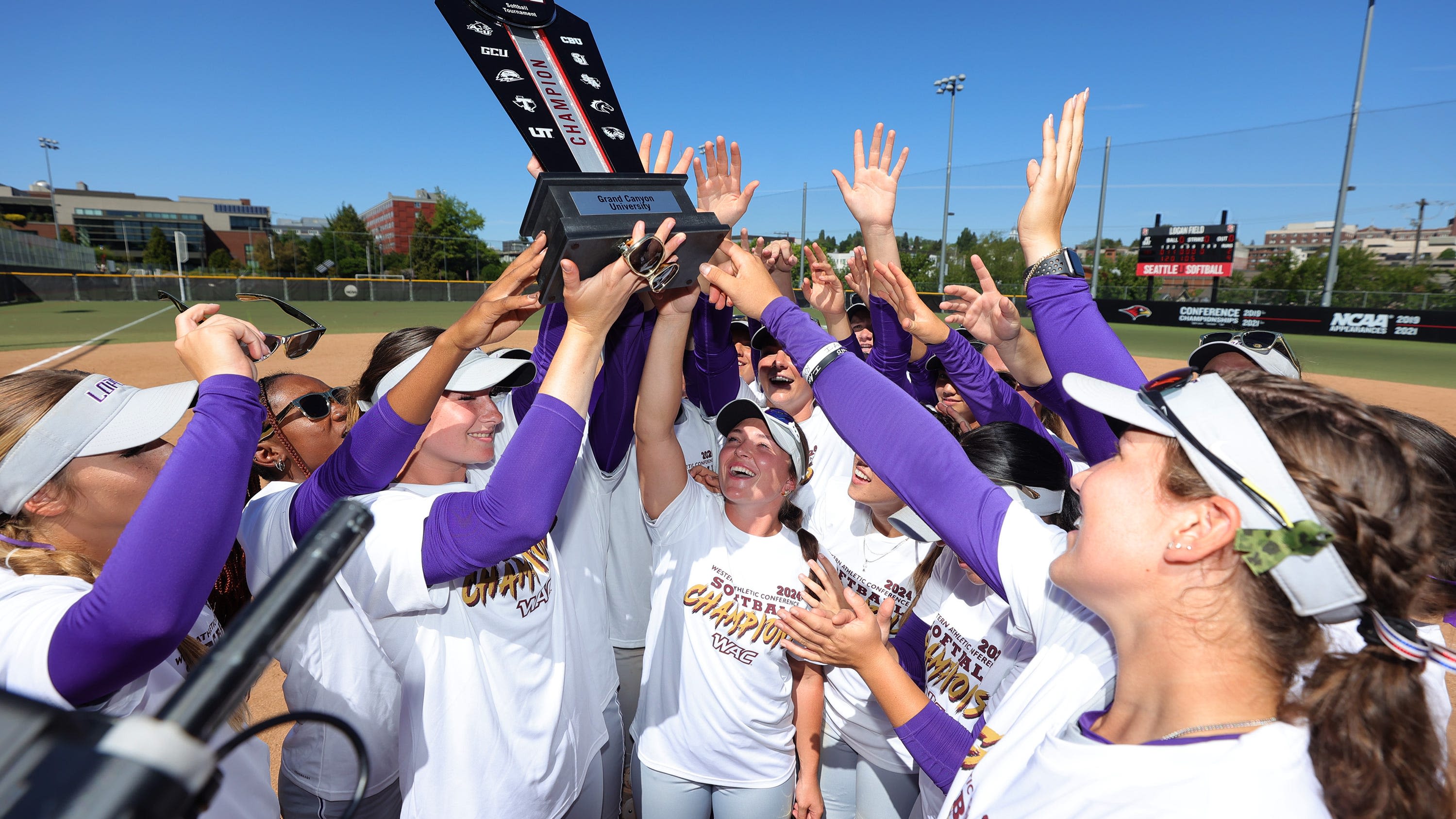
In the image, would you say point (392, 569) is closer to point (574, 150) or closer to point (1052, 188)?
point (574, 150)

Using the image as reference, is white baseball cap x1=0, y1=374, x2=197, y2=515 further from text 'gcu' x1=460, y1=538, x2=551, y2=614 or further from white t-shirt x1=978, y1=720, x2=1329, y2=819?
white t-shirt x1=978, y1=720, x2=1329, y2=819

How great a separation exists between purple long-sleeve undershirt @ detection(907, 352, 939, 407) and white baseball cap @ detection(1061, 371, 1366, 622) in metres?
3.31

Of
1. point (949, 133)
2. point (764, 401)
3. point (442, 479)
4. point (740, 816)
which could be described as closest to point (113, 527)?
point (442, 479)

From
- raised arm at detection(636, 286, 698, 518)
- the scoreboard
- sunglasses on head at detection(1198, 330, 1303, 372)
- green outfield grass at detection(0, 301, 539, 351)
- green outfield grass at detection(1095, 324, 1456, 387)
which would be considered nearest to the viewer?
raised arm at detection(636, 286, 698, 518)

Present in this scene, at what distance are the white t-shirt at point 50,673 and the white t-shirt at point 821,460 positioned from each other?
2.15m

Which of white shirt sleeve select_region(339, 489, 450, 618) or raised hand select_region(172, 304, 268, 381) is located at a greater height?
raised hand select_region(172, 304, 268, 381)

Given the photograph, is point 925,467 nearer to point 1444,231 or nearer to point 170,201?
point 170,201

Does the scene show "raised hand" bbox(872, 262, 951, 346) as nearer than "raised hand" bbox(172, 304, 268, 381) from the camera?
No

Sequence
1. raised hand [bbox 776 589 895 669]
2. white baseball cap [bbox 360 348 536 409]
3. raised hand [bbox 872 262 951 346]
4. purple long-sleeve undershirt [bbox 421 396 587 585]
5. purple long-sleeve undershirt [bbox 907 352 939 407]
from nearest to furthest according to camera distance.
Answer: purple long-sleeve undershirt [bbox 421 396 587 585], raised hand [bbox 776 589 895 669], white baseball cap [bbox 360 348 536 409], raised hand [bbox 872 262 951 346], purple long-sleeve undershirt [bbox 907 352 939 407]

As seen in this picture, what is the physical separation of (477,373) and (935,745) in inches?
67.0

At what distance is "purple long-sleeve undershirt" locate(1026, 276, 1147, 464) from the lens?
1.77m

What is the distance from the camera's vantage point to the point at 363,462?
73.4 inches

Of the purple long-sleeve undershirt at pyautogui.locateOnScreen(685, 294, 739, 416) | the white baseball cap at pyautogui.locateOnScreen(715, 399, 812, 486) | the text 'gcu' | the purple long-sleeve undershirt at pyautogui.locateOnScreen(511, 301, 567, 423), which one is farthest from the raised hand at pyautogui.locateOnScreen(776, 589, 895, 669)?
the purple long-sleeve undershirt at pyautogui.locateOnScreen(685, 294, 739, 416)

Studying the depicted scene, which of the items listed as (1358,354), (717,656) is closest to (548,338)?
(717,656)
